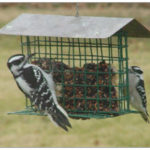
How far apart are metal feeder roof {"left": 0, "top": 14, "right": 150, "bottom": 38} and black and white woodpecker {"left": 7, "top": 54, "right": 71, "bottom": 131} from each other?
0.30m

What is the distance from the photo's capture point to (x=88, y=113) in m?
7.06

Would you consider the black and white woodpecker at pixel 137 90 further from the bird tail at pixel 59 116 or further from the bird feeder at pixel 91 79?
the bird tail at pixel 59 116

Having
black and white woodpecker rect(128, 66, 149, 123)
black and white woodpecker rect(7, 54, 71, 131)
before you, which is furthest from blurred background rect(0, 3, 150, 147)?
black and white woodpecker rect(7, 54, 71, 131)

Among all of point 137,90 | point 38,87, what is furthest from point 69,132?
point 38,87

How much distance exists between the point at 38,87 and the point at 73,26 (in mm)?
713

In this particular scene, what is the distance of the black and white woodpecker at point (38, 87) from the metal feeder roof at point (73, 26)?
11.7 inches

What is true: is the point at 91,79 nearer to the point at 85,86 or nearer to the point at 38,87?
the point at 85,86

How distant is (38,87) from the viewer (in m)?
6.77

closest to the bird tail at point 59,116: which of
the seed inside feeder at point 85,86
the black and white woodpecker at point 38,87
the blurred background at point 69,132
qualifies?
the black and white woodpecker at point 38,87

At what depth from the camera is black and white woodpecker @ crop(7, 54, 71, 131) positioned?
6723 mm

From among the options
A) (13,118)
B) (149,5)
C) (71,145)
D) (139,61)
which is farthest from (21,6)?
(71,145)

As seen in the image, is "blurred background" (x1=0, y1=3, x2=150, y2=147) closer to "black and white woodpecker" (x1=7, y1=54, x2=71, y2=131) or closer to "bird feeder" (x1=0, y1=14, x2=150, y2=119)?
"bird feeder" (x1=0, y1=14, x2=150, y2=119)

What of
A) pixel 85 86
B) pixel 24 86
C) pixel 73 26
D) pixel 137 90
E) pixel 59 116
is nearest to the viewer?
pixel 73 26

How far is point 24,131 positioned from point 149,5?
10615 mm
